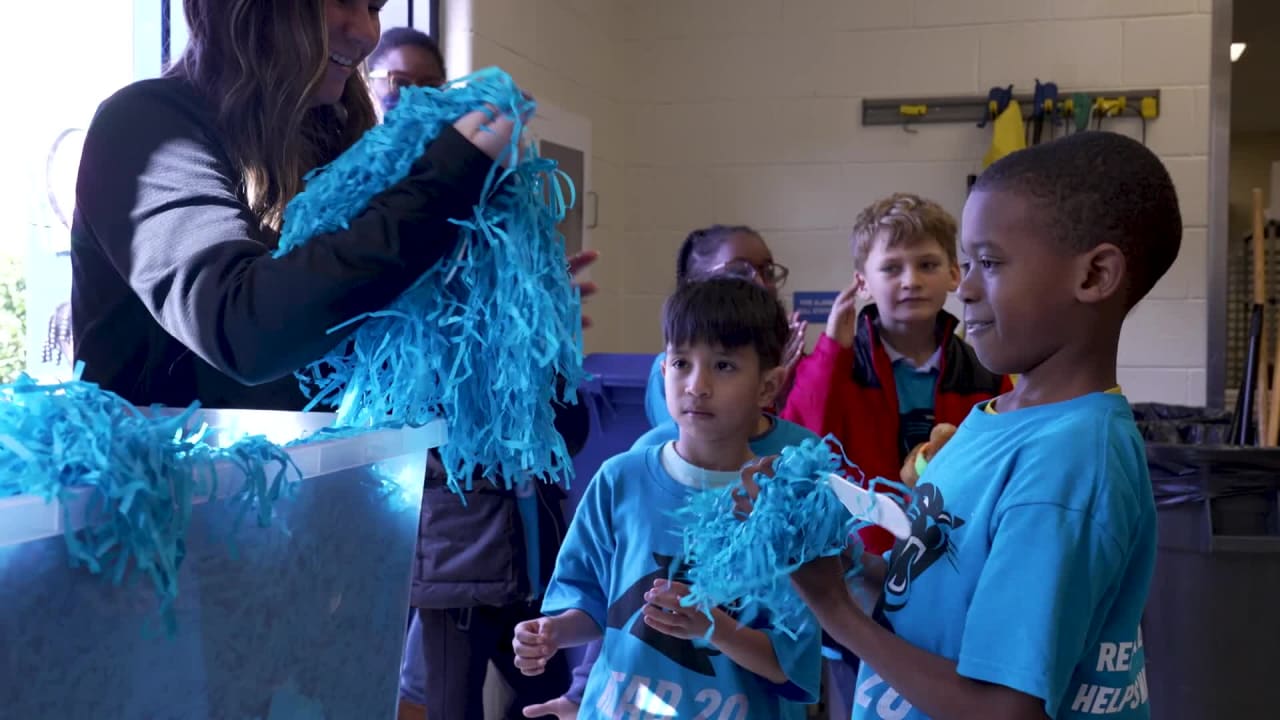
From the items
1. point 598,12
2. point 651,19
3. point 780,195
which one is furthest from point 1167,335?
point 598,12

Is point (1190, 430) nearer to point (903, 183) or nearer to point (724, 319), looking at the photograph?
point (903, 183)

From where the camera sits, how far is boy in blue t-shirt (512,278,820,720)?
1.38 meters

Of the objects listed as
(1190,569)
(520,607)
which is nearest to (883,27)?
(1190,569)

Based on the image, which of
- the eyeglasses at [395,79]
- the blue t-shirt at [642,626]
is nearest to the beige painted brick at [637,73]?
the eyeglasses at [395,79]

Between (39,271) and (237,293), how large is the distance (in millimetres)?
1849

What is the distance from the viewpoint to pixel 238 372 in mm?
811

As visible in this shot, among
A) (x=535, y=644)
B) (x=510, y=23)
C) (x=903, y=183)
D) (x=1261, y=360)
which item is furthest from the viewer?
(x=1261, y=360)

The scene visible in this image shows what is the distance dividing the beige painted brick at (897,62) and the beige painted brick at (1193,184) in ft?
2.45

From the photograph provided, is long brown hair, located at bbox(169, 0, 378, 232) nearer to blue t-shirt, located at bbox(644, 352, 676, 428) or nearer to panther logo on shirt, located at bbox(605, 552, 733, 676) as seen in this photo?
panther logo on shirt, located at bbox(605, 552, 733, 676)

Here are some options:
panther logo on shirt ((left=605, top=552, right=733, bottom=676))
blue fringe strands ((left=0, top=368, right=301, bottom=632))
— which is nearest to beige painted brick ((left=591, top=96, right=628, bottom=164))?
panther logo on shirt ((left=605, top=552, right=733, bottom=676))

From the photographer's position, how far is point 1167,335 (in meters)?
3.88

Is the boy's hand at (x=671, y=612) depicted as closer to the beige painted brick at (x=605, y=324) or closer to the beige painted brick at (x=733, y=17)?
the beige painted brick at (x=605, y=324)

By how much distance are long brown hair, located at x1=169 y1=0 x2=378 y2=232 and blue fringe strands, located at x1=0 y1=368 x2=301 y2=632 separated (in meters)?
0.50

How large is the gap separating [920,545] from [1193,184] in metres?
3.36
